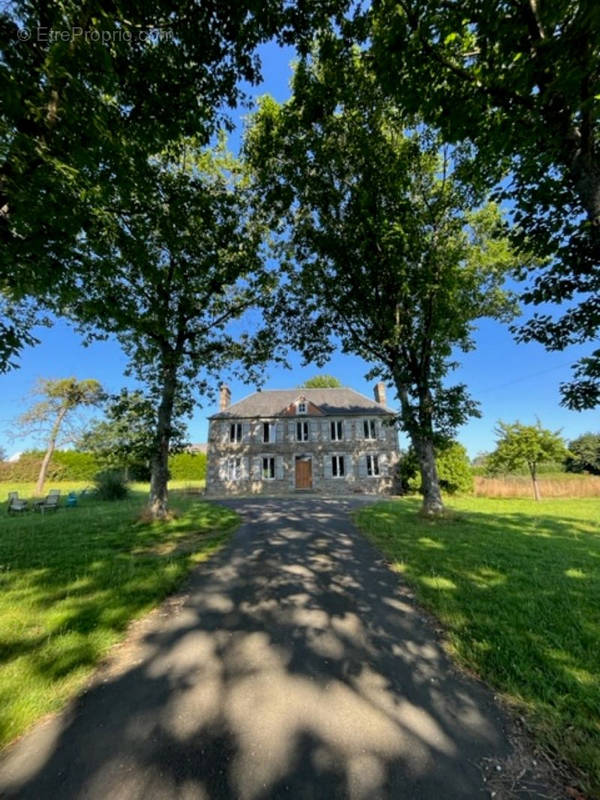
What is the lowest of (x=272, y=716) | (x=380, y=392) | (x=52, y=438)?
(x=272, y=716)

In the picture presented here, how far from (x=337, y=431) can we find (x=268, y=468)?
18.7ft

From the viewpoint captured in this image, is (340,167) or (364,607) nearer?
(364,607)

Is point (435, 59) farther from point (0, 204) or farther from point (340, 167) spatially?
point (340, 167)

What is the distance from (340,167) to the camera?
9.61m

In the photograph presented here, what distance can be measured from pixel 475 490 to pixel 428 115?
1886 centimetres

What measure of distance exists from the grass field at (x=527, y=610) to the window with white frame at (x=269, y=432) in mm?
16012

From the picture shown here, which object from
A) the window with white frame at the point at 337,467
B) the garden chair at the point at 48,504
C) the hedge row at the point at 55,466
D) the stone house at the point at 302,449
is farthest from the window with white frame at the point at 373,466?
the garden chair at the point at 48,504

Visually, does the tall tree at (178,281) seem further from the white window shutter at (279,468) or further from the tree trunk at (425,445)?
the white window shutter at (279,468)

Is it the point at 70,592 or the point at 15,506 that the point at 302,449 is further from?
the point at 70,592

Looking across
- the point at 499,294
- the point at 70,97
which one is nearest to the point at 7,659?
the point at 70,97

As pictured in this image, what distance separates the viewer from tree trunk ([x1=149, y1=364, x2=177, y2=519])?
9.55m

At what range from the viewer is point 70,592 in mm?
4328

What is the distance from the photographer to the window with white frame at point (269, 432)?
23.8 m

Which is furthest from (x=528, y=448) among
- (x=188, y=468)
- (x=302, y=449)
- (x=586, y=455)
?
(x=188, y=468)
